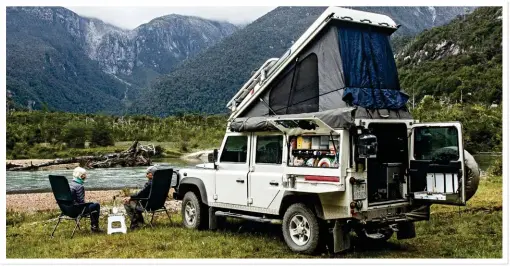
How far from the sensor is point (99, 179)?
25.9m

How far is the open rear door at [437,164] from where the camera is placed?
760 centimetres

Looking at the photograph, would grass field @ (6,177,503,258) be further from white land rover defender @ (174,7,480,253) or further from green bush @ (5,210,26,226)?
green bush @ (5,210,26,226)

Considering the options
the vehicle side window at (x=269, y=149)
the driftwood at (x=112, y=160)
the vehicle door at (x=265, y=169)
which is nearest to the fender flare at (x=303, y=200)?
the vehicle door at (x=265, y=169)

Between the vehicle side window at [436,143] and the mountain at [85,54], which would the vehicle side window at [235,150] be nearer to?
the vehicle side window at [436,143]

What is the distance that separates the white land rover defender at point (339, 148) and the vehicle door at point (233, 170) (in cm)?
2

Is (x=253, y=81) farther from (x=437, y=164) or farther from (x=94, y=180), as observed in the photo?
(x=94, y=180)

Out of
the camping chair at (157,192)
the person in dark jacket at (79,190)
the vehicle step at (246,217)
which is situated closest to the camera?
the vehicle step at (246,217)

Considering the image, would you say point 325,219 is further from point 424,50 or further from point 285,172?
point 424,50

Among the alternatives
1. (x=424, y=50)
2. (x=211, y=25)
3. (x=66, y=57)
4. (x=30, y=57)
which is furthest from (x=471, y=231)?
(x=211, y=25)

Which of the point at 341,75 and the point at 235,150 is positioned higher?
the point at 341,75

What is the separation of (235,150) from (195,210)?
4.49ft

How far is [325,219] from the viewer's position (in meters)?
7.21

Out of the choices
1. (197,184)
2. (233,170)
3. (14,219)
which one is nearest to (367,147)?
(233,170)

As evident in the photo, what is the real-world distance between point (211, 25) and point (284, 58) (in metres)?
118
